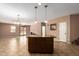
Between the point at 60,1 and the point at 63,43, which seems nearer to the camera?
the point at 60,1

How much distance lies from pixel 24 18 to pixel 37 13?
1.15 ft

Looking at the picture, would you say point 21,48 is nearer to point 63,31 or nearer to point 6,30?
point 6,30

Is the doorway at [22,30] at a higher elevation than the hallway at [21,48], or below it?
higher

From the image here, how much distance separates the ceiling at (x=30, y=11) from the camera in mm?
2680

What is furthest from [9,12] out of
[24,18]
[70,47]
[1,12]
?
[70,47]

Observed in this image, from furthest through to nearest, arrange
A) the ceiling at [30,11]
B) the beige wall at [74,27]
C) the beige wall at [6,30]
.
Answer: the beige wall at [6,30], the beige wall at [74,27], the ceiling at [30,11]

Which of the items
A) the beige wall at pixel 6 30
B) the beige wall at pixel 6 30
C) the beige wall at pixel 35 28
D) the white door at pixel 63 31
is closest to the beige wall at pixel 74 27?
the white door at pixel 63 31

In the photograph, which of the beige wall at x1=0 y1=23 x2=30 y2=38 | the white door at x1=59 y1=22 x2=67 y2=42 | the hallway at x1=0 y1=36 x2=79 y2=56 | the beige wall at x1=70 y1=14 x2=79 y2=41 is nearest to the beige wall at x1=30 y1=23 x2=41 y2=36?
the beige wall at x1=0 y1=23 x2=30 y2=38

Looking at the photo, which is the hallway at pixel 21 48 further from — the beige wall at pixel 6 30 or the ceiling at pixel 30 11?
the ceiling at pixel 30 11

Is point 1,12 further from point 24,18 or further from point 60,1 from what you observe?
point 60,1

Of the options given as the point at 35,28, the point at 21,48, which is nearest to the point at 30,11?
the point at 35,28

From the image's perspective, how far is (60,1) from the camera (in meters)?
2.55

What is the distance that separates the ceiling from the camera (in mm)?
2680

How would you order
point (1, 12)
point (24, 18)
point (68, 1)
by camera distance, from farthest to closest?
1. point (24, 18)
2. point (1, 12)
3. point (68, 1)
